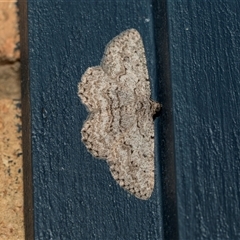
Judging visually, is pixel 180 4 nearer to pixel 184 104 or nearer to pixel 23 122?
pixel 184 104

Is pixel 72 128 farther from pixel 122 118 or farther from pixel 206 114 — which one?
pixel 206 114

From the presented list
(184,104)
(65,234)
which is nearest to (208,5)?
(184,104)

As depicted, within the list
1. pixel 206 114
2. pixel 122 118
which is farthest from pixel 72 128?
pixel 206 114
